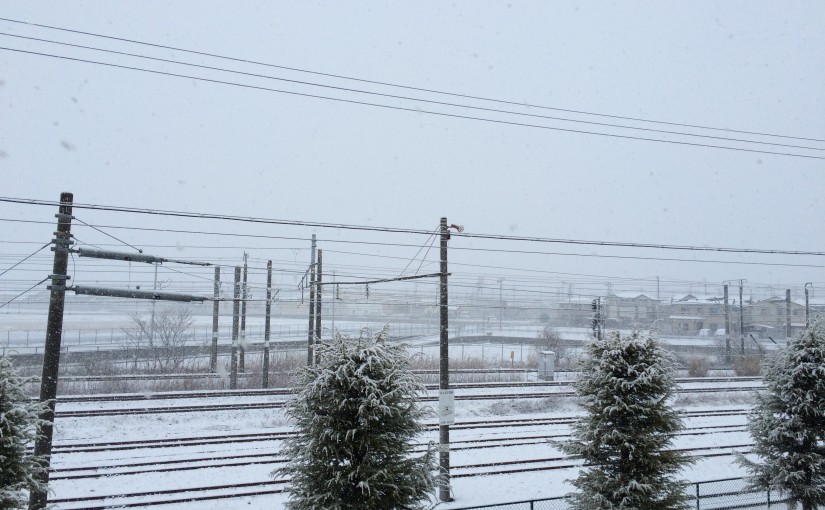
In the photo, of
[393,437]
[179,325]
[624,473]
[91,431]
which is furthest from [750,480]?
[179,325]

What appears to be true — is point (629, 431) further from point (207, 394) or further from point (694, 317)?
point (694, 317)

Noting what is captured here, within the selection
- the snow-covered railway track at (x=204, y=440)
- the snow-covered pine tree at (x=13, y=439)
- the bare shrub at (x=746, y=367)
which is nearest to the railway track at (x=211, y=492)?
the snow-covered railway track at (x=204, y=440)

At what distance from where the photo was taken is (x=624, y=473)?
9.26 meters

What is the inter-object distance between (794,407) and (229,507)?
42.2ft

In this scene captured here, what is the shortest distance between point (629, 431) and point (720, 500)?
6861mm

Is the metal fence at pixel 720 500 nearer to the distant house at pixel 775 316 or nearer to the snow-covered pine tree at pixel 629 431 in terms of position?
the snow-covered pine tree at pixel 629 431

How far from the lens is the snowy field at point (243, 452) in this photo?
1332cm

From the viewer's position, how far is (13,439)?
646 cm

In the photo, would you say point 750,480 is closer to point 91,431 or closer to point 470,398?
point 470,398

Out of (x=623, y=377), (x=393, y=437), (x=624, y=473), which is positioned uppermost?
(x=623, y=377)

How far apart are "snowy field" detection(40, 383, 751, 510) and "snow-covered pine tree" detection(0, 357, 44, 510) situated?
6235mm

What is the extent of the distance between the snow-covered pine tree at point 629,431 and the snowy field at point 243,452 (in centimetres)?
457

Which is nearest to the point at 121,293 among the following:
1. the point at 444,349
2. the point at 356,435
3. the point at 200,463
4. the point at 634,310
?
the point at 356,435

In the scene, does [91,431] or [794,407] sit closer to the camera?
[794,407]
